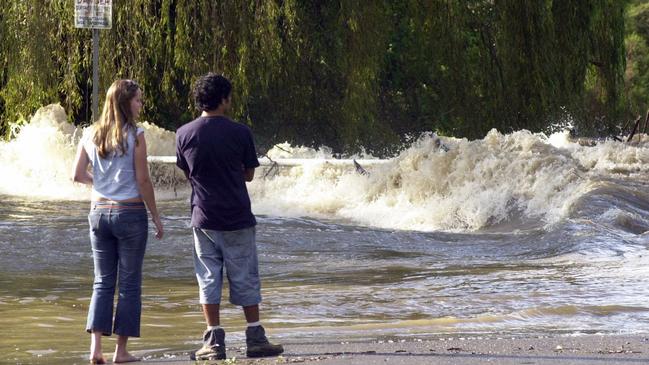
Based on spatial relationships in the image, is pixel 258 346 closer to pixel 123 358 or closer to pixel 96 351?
pixel 123 358

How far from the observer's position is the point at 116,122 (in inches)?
292

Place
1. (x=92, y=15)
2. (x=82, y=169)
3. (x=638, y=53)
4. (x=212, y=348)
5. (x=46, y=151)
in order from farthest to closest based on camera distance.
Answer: (x=638, y=53) < (x=46, y=151) < (x=92, y=15) < (x=82, y=169) < (x=212, y=348)

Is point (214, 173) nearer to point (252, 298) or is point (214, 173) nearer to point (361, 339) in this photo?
point (252, 298)

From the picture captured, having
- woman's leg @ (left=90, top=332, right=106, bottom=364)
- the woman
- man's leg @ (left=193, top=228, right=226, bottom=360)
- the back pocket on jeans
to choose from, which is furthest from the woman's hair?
woman's leg @ (left=90, top=332, right=106, bottom=364)

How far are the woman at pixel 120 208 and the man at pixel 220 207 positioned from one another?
0.26 meters

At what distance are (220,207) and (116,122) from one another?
29.6 inches

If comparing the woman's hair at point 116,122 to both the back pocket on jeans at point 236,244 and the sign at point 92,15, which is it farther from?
the sign at point 92,15

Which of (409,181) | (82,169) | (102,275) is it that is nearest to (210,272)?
(102,275)

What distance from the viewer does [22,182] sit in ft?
68.6

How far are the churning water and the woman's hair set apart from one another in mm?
1233

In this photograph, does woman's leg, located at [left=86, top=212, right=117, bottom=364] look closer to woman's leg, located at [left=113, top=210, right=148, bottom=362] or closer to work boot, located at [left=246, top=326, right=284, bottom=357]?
Result: woman's leg, located at [left=113, top=210, right=148, bottom=362]

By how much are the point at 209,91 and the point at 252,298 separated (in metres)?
1.18

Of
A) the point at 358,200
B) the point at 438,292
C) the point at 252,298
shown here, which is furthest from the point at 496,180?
the point at 252,298

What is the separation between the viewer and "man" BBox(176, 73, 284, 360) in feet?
24.1
